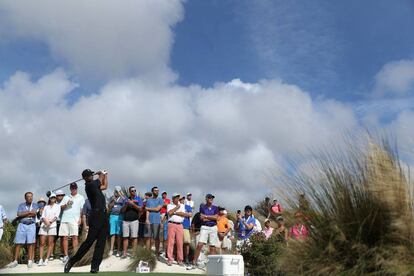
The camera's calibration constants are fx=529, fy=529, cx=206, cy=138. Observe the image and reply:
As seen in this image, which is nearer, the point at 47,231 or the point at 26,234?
the point at 26,234

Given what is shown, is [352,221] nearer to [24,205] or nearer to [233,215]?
[24,205]

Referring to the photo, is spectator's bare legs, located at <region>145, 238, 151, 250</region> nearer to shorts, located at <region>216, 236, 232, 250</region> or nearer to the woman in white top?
shorts, located at <region>216, 236, 232, 250</region>

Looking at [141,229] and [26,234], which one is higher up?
[141,229]

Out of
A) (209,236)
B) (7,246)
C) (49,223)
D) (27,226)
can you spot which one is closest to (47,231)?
(49,223)

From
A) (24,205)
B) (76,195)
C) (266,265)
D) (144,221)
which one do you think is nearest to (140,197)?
(144,221)

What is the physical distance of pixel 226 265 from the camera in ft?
33.2

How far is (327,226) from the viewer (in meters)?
5.03

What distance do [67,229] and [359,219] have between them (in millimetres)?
11008

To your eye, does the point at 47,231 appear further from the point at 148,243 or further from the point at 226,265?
the point at 226,265

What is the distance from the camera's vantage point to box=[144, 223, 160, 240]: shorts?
50.4ft

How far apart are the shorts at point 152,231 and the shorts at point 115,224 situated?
0.80 m

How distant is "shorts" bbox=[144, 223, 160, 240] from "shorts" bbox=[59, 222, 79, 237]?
2.06m

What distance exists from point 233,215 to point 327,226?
17487mm

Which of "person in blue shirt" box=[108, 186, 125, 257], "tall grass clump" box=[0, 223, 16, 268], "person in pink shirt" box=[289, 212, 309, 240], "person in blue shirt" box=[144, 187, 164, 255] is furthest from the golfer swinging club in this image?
"tall grass clump" box=[0, 223, 16, 268]
